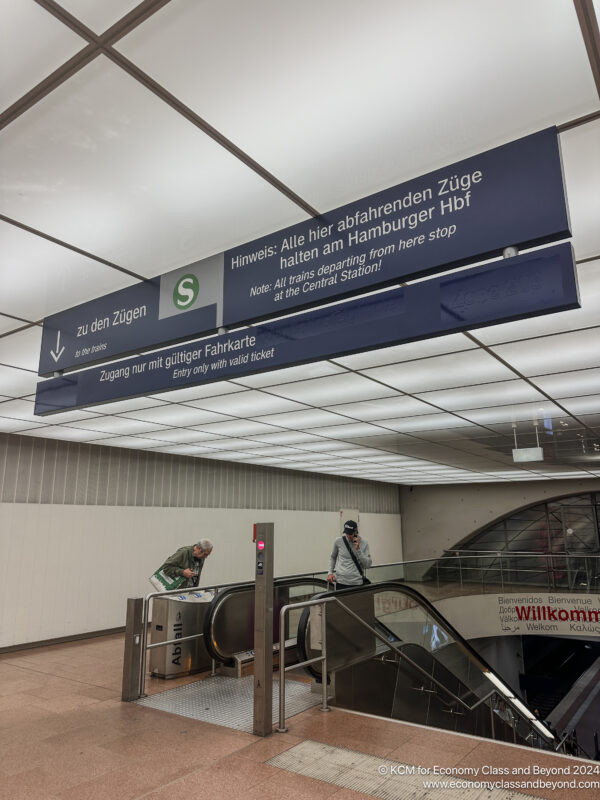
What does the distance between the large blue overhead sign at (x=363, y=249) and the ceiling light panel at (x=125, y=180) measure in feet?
0.60

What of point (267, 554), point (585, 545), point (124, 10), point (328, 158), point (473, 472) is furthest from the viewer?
point (585, 545)

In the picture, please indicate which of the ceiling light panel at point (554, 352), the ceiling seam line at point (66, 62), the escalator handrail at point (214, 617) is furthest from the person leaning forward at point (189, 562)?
the ceiling seam line at point (66, 62)

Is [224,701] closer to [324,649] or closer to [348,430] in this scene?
[324,649]

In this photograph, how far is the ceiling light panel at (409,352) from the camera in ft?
13.7

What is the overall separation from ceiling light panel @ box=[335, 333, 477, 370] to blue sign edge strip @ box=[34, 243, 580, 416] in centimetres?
131

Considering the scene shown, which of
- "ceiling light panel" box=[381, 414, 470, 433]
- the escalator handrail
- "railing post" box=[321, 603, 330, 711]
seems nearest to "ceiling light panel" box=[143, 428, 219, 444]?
the escalator handrail

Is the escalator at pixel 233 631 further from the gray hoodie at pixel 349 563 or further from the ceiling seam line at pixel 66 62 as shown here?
the ceiling seam line at pixel 66 62

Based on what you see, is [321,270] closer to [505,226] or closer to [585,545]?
[505,226]

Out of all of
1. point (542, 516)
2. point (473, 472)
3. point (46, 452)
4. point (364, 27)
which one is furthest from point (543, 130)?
point (542, 516)

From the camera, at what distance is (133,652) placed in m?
4.90

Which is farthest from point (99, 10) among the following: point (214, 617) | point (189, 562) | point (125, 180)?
point (189, 562)

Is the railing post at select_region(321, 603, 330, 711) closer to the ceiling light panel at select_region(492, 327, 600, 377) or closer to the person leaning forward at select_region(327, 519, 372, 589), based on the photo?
the person leaning forward at select_region(327, 519, 372, 589)

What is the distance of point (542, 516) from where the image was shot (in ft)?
54.9

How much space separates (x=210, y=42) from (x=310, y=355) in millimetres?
1365
